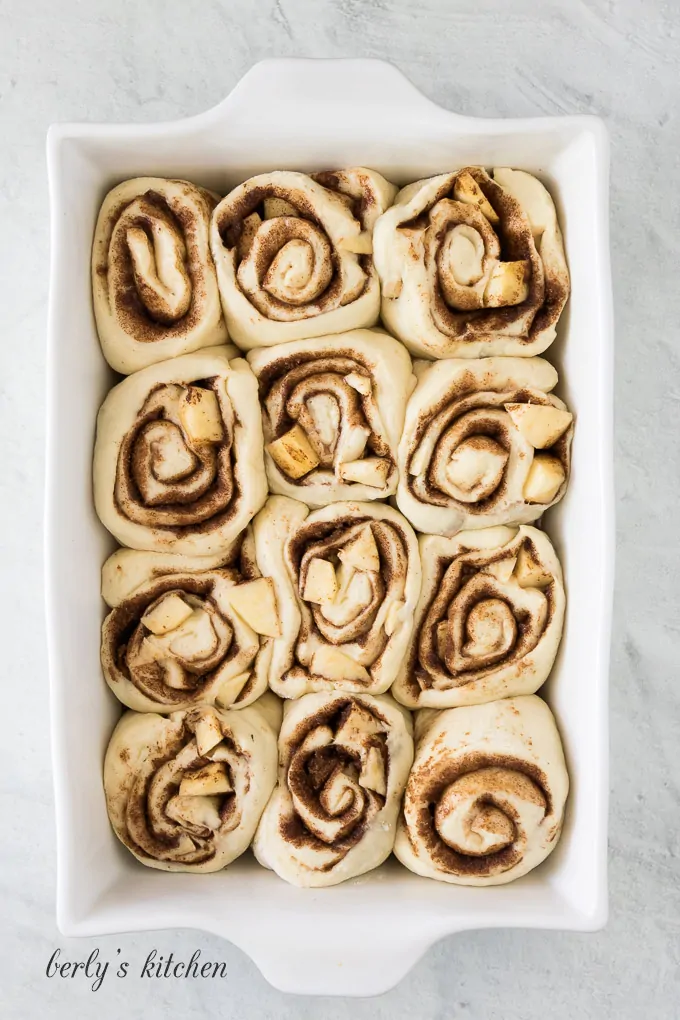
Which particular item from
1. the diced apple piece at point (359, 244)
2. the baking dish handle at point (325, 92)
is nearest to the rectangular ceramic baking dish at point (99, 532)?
the baking dish handle at point (325, 92)

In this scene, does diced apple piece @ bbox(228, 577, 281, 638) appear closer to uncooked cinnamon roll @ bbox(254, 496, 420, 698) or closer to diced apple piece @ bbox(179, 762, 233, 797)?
uncooked cinnamon roll @ bbox(254, 496, 420, 698)

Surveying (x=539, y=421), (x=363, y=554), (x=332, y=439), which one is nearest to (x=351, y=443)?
(x=332, y=439)

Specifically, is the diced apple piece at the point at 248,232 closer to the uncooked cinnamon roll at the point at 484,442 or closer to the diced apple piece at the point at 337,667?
the uncooked cinnamon roll at the point at 484,442

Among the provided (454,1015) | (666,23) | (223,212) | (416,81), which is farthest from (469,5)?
(454,1015)


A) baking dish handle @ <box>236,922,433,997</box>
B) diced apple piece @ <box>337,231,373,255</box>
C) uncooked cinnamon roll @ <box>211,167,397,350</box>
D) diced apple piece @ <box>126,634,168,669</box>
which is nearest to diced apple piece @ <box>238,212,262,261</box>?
uncooked cinnamon roll @ <box>211,167,397,350</box>

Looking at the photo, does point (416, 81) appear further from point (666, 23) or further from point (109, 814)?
point (109, 814)

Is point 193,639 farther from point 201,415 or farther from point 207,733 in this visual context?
point 201,415
